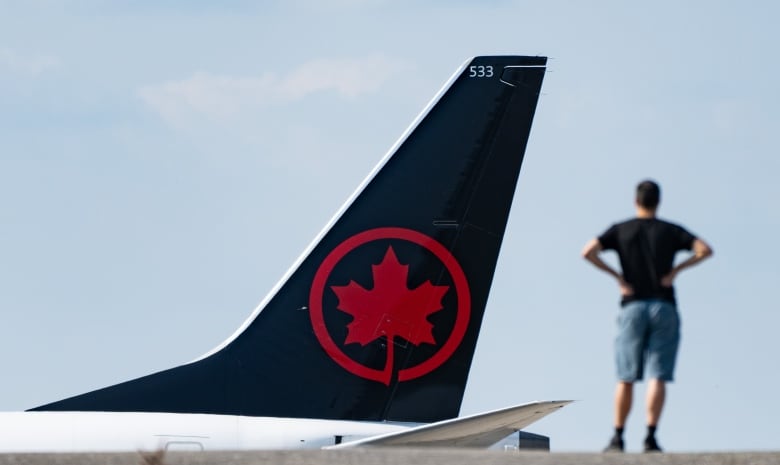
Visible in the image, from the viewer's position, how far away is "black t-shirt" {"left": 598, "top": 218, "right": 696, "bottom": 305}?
12.9 meters

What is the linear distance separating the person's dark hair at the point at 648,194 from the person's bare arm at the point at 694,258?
506 mm

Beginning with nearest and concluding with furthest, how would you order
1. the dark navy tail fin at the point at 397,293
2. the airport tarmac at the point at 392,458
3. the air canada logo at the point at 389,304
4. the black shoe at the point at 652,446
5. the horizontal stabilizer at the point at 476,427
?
1. the airport tarmac at the point at 392,458
2. the black shoe at the point at 652,446
3. the horizontal stabilizer at the point at 476,427
4. the dark navy tail fin at the point at 397,293
5. the air canada logo at the point at 389,304

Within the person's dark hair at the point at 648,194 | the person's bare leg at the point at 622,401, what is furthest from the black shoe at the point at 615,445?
the person's dark hair at the point at 648,194

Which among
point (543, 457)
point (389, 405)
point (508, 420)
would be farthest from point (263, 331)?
point (543, 457)

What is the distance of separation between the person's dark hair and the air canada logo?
Answer: 1165 centimetres

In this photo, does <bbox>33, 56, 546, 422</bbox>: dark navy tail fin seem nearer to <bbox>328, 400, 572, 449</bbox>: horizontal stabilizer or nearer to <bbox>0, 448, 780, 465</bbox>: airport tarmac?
<bbox>328, 400, 572, 449</bbox>: horizontal stabilizer

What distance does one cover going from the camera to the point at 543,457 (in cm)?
1093

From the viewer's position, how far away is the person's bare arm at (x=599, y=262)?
12820mm

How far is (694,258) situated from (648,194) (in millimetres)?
712

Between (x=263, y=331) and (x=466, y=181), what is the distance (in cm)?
446

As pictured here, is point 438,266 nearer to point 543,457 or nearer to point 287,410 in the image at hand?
point 287,410

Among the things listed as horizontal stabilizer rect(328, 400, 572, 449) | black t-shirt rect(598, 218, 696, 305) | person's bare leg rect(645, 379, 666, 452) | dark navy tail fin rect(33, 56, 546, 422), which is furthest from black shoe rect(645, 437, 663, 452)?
dark navy tail fin rect(33, 56, 546, 422)

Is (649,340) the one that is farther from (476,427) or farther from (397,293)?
(397,293)

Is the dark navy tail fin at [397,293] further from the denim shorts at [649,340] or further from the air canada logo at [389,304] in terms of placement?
the denim shorts at [649,340]
